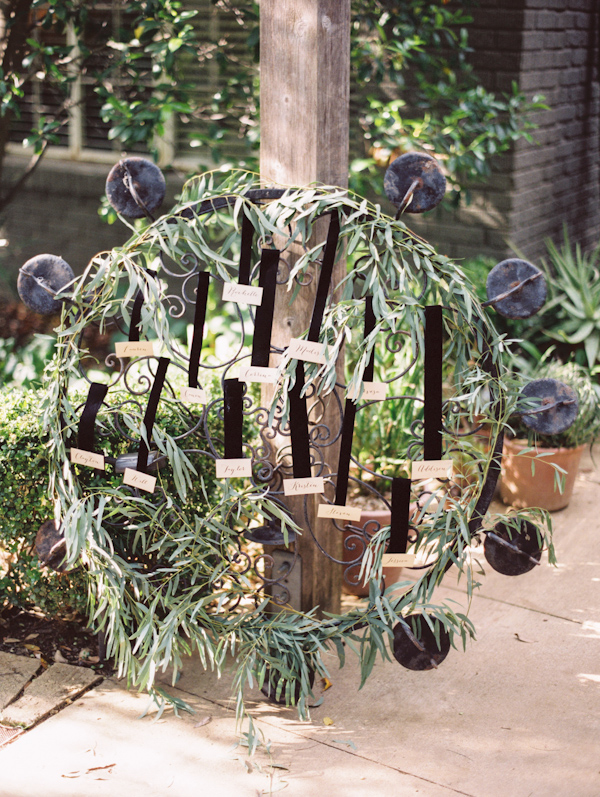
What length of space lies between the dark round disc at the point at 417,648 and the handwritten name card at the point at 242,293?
1.12 meters

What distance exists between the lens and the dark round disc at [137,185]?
2814mm

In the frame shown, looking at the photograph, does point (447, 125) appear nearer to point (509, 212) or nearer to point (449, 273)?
point (509, 212)

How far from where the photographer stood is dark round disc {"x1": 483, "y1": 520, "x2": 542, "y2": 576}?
276 cm

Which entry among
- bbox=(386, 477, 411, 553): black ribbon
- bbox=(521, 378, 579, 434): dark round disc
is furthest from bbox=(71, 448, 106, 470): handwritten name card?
bbox=(521, 378, 579, 434): dark round disc

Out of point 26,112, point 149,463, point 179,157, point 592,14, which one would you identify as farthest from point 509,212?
point 26,112

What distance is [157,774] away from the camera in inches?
102

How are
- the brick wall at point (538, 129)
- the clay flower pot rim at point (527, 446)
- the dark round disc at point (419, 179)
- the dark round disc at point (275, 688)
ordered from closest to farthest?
1. the dark round disc at point (419, 179)
2. the dark round disc at point (275, 688)
3. the clay flower pot rim at point (527, 446)
4. the brick wall at point (538, 129)

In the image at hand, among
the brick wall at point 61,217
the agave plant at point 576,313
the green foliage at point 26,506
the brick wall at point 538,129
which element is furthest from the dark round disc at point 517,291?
the brick wall at point 61,217

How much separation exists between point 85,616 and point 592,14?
5743mm

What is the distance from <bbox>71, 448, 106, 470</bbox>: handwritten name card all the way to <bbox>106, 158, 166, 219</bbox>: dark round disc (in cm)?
81

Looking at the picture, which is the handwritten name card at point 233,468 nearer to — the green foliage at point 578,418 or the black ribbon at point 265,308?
the black ribbon at point 265,308

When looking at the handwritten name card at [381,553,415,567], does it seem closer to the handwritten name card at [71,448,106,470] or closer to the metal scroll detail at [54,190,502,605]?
the metal scroll detail at [54,190,502,605]

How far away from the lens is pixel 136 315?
2715 mm

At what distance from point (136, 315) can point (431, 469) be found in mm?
1064
